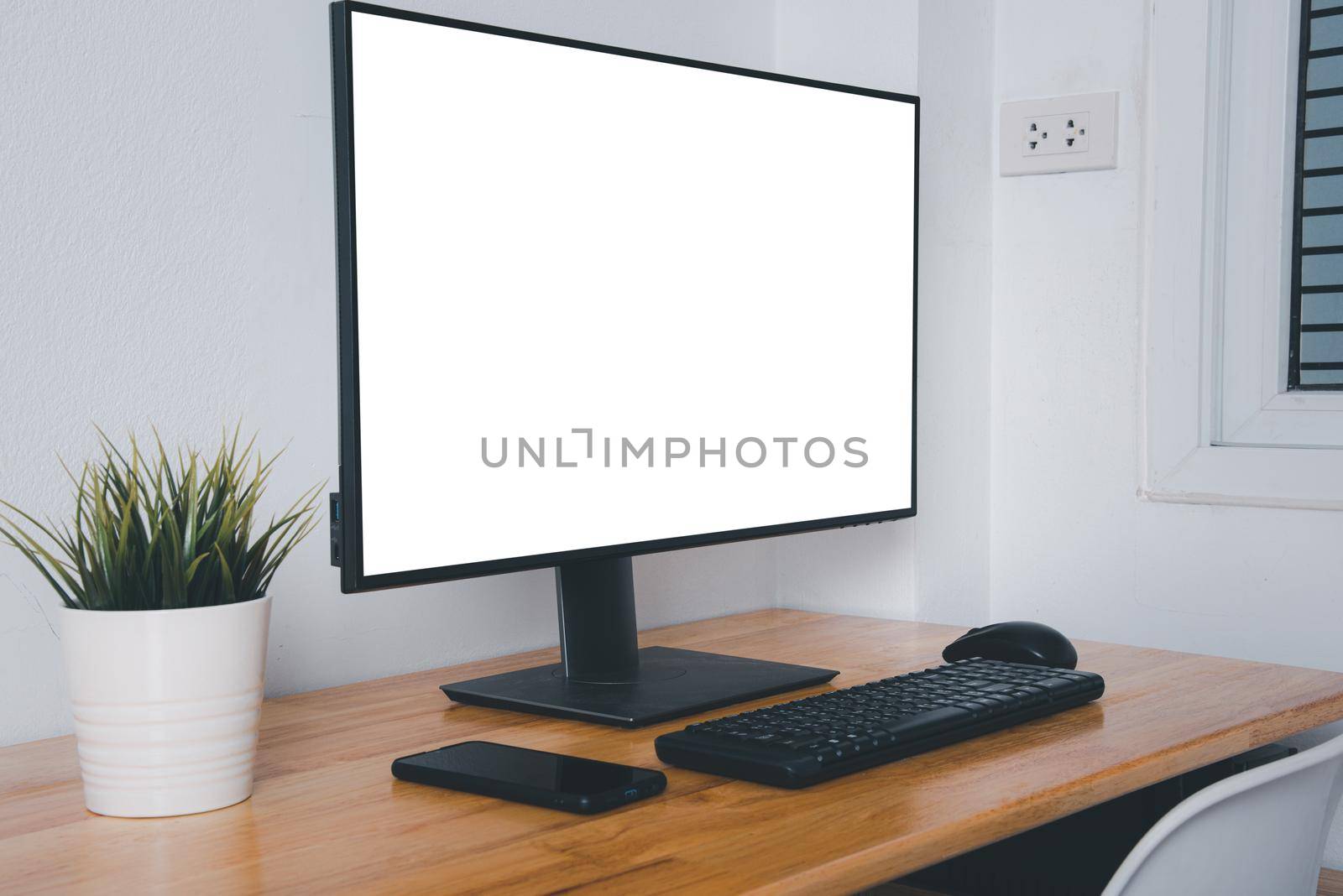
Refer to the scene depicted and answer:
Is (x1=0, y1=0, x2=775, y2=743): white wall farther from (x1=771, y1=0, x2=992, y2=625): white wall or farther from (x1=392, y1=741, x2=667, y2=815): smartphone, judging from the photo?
(x1=771, y1=0, x2=992, y2=625): white wall

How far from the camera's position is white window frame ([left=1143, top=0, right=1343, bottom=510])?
1458 millimetres

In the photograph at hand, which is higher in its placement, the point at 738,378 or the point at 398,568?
the point at 738,378

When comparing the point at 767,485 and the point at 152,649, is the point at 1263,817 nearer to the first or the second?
the point at 767,485

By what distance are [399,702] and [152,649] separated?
380mm

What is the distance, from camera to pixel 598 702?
1054mm

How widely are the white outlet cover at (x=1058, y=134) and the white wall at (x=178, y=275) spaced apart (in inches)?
26.9

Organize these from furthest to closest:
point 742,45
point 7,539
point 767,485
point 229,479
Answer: point 742,45, point 767,485, point 7,539, point 229,479

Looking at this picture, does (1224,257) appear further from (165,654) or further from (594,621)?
(165,654)

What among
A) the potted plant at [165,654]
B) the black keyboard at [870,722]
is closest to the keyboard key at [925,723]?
the black keyboard at [870,722]

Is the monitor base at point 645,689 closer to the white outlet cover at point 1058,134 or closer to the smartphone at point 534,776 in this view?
the smartphone at point 534,776

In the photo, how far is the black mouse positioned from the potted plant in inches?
26.2

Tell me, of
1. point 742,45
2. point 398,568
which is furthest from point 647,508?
point 742,45

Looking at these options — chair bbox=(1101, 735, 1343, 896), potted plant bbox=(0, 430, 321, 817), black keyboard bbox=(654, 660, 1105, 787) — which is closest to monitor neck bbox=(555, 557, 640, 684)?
black keyboard bbox=(654, 660, 1105, 787)

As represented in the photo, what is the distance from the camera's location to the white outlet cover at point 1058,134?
155cm
